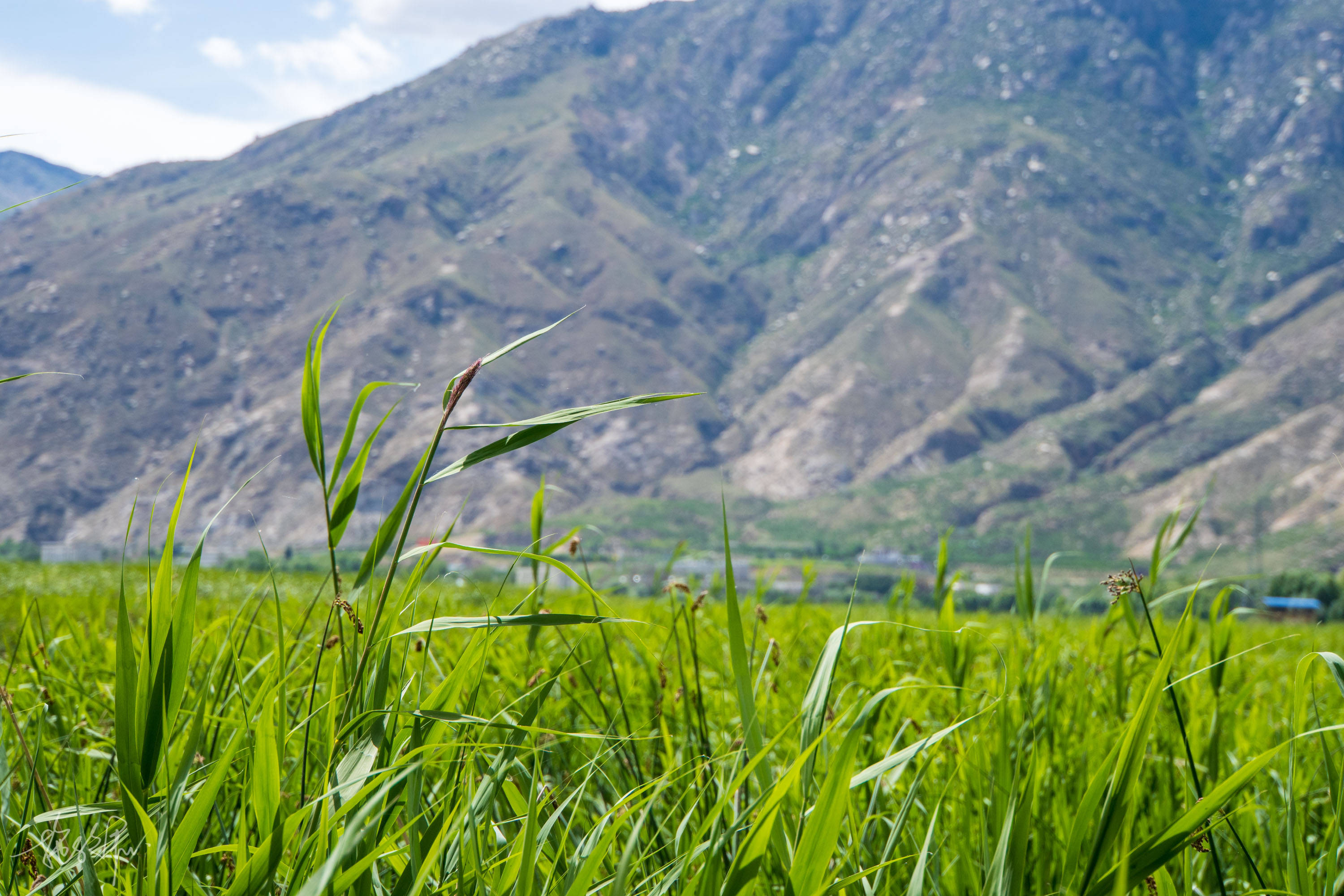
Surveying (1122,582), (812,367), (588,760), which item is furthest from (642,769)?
(812,367)

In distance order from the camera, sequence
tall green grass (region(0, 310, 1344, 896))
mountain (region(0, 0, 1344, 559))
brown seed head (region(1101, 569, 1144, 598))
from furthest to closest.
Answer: mountain (region(0, 0, 1344, 559)) → brown seed head (region(1101, 569, 1144, 598)) → tall green grass (region(0, 310, 1344, 896))

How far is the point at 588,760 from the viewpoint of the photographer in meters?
1.89

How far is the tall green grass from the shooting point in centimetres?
92

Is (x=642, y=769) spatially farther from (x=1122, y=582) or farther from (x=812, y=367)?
(x=812, y=367)

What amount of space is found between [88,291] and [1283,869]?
21355 centimetres

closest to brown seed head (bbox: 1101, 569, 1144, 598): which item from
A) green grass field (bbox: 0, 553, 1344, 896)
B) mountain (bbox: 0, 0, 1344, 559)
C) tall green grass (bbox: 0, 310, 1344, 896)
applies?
tall green grass (bbox: 0, 310, 1344, 896)

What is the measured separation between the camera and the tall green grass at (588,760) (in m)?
0.92

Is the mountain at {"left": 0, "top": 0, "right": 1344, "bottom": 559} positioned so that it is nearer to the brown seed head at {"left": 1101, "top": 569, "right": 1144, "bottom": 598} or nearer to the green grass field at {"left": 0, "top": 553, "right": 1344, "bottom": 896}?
the green grass field at {"left": 0, "top": 553, "right": 1344, "bottom": 896}

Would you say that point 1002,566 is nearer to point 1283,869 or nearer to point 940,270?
point 940,270

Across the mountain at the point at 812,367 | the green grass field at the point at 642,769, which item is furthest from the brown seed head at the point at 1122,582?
the mountain at the point at 812,367

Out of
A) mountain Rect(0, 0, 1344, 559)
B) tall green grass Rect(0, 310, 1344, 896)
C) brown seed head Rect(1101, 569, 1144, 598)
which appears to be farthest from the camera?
mountain Rect(0, 0, 1344, 559)

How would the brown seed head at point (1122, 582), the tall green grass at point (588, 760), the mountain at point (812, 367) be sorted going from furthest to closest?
the mountain at point (812, 367), the brown seed head at point (1122, 582), the tall green grass at point (588, 760)

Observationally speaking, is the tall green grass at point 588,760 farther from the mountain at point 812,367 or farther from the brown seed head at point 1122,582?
the mountain at point 812,367

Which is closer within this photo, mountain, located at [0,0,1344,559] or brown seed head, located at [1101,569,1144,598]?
brown seed head, located at [1101,569,1144,598]
